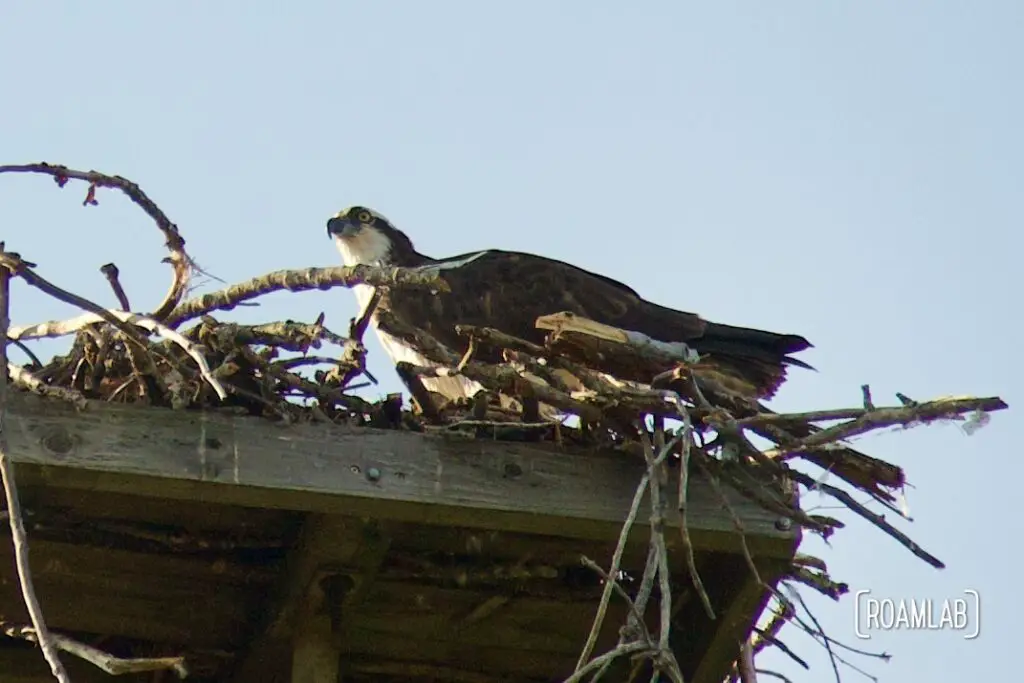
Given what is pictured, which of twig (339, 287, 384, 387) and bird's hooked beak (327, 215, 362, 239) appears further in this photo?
bird's hooked beak (327, 215, 362, 239)

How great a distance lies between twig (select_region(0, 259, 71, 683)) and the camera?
10.8 feet

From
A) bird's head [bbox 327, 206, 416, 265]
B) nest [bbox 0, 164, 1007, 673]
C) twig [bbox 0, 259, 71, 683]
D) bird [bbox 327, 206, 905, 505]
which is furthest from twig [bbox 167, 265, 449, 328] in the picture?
bird's head [bbox 327, 206, 416, 265]

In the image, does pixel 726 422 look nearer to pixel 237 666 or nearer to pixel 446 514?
pixel 446 514

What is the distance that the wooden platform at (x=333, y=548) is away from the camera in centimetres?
398

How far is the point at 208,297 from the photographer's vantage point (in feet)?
14.5

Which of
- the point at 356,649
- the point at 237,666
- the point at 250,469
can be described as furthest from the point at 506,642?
the point at 250,469

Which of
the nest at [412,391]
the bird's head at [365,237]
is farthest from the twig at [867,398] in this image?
the bird's head at [365,237]

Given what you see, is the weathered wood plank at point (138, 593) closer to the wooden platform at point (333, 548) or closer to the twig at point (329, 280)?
the wooden platform at point (333, 548)

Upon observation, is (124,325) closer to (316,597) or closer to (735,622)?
(316,597)

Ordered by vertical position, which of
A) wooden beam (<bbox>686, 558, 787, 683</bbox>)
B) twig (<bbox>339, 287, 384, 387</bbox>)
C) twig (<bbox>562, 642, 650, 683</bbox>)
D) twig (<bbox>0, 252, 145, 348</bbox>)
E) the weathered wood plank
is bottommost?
twig (<bbox>562, 642, 650, 683</bbox>)

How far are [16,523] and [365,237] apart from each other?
5896 millimetres

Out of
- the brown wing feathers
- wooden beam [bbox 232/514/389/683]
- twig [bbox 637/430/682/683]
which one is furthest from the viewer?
the brown wing feathers

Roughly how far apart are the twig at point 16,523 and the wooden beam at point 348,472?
183 millimetres

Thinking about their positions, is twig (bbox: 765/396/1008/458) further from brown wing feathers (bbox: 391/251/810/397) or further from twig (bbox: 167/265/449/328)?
brown wing feathers (bbox: 391/251/810/397)
